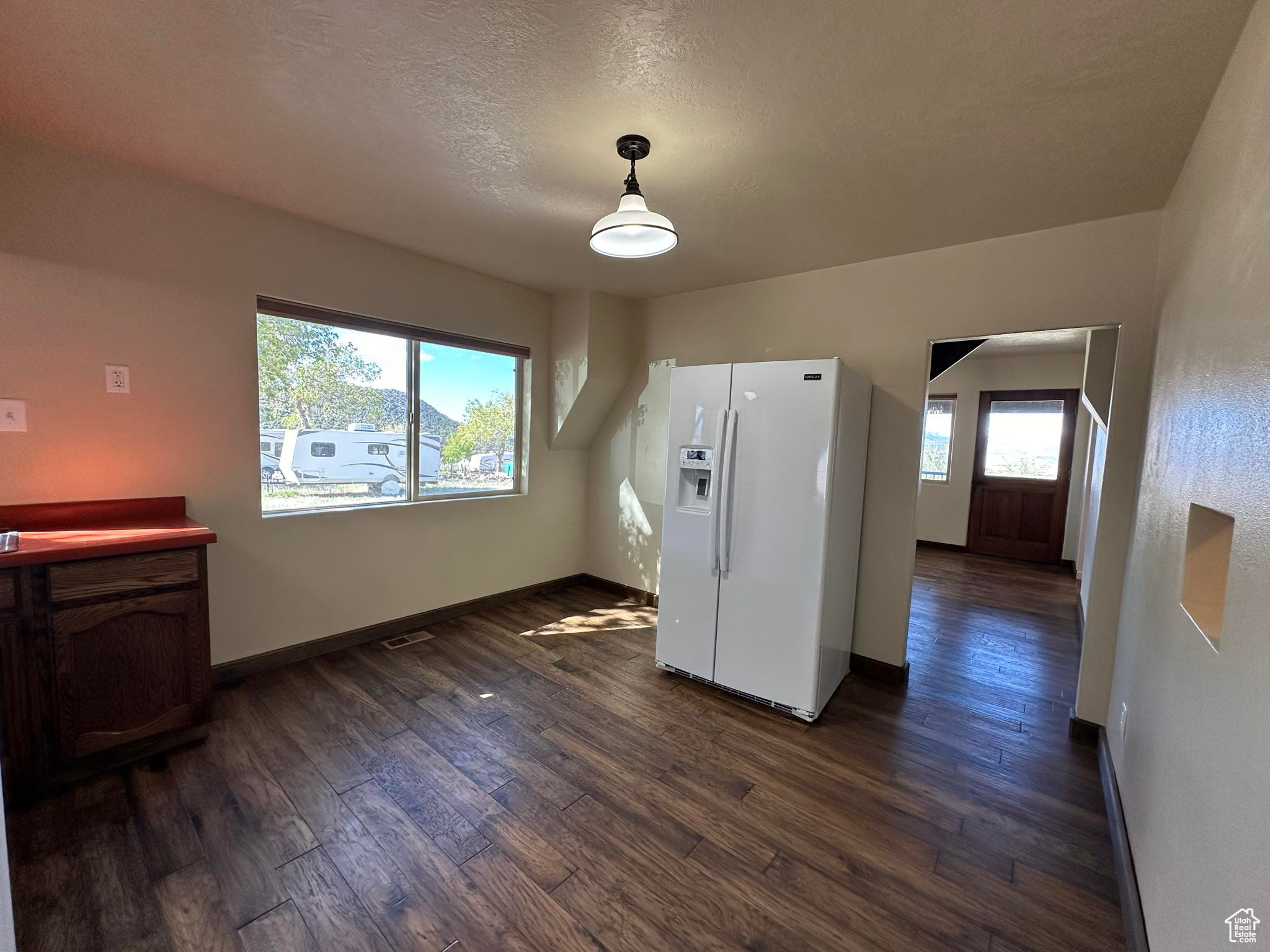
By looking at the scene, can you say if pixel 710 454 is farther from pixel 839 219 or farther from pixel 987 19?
pixel 987 19

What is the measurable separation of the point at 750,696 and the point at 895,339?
2.24 m

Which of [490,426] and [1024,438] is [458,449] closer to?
[490,426]

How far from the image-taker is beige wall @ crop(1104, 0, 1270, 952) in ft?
3.12

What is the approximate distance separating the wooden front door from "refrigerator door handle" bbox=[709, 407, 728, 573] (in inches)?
208

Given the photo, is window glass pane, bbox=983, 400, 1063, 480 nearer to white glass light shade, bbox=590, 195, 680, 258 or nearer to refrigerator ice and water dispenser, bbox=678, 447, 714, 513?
refrigerator ice and water dispenser, bbox=678, 447, 714, 513

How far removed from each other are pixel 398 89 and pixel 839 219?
1977 mm

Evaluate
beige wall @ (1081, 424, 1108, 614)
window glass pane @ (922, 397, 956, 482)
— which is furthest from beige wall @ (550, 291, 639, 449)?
window glass pane @ (922, 397, 956, 482)

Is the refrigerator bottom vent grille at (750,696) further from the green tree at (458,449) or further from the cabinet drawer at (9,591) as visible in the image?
the cabinet drawer at (9,591)

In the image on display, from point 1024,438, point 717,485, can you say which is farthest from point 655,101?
point 1024,438

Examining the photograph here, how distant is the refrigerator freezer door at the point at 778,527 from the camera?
95.9 inches

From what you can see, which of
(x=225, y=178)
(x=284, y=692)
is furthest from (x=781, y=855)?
(x=225, y=178)

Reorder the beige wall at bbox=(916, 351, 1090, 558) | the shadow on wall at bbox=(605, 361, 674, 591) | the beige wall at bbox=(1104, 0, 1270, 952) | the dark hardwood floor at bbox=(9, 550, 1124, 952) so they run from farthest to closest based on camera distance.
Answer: the beige wall at bbox=(916, 351, 1090, 558)
the shadow on wall at bbox=(605, 361, 674, 591)
the dark hardwood floor at bbox=(9, 550, 1124, 952)
the beige wall at bbox=(1104, 0, 1270, 952)

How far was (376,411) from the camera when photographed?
3.21 meters

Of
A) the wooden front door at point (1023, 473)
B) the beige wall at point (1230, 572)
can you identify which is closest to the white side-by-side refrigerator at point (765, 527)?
the beige wall at point (1230, 572)
